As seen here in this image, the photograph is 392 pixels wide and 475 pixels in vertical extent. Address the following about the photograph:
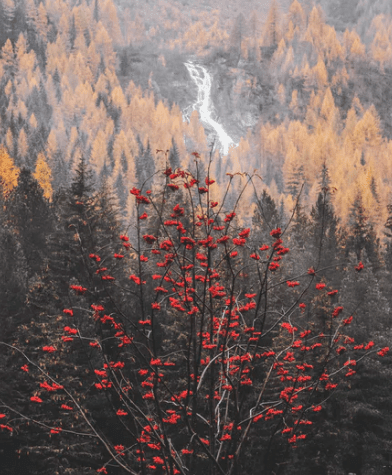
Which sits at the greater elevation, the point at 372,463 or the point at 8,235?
the point at 8,235

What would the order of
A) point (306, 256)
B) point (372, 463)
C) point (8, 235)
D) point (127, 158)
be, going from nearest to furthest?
1. point (372, 463)
2. point (8, 235)
3. point (306, 256)
4. point (127, 158)

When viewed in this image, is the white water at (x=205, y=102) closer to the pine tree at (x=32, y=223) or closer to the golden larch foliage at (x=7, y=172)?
the golden larch foliage at (x=7, y=172)

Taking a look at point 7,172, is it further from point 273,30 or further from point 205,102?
point 273,30

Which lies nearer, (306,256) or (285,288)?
(285,288)

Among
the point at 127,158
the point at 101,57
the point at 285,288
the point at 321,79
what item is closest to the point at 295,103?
the point at 321,79

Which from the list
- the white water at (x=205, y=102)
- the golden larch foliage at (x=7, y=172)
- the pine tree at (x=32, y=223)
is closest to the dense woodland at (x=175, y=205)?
the pine tree at (x=32, y=223)

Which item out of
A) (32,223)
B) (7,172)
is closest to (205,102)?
(7,172)

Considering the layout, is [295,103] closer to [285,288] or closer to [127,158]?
[127,158]

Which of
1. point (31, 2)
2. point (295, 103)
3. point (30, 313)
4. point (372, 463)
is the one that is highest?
point (31, 2)
